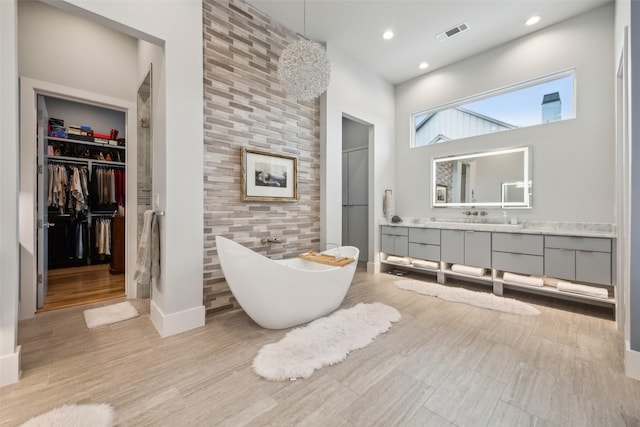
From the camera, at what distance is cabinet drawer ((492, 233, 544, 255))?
296 cm

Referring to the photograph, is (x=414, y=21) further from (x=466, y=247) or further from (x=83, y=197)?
(x=83, y=197)

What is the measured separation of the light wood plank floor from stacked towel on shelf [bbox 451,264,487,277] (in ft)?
3.15

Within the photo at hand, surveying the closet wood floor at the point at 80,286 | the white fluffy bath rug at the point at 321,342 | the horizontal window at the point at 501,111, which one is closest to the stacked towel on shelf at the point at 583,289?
the white fluffy bath rug at the point at 321,342

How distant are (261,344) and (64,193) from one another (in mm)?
4729

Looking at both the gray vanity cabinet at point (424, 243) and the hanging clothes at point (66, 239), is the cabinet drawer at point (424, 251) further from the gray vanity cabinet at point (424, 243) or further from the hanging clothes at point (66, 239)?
the hanging clothes at point (66, 239)

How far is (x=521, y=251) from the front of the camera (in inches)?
121

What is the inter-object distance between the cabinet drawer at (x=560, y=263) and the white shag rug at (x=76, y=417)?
401 cm

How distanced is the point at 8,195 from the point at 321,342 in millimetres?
2346

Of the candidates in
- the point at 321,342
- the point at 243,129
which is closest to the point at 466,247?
the point at 321,342

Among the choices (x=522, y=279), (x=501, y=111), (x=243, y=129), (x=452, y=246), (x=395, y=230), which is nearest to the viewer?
(x=243, y=129)

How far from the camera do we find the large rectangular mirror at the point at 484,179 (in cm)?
353

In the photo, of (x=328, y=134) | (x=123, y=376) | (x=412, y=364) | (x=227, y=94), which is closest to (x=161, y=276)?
(x=123, y=376)

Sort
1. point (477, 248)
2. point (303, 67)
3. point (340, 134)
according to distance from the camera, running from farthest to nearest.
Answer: point (340, 134) → point (477, 248) → point (303, 67)

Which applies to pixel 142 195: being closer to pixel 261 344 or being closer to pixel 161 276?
pixel 161 276
